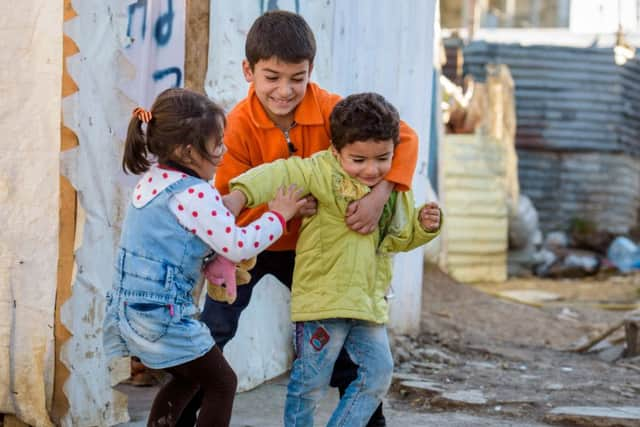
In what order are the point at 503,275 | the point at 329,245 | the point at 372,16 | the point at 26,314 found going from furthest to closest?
the point at 503,275
the point at 372,16
the point at 26,314
the point at 329,245

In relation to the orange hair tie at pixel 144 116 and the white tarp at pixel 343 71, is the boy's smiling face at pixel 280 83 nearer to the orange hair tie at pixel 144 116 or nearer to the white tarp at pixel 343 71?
the orange hair tie at pixel 144 116

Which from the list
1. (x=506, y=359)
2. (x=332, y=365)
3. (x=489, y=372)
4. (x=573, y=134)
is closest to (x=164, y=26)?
(x=332, y=365)

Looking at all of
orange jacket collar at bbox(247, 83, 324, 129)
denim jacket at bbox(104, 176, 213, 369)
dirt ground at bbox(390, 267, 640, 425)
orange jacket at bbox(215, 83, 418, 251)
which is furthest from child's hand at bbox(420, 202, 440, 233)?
dirt ground at bbox(390, 267, 640, 425)

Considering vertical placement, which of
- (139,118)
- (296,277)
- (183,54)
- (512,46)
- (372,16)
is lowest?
(296,277)

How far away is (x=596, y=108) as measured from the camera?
1648 cm

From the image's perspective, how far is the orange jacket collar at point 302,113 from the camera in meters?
3.67

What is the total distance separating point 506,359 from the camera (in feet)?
21.8

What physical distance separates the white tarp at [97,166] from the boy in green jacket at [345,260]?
3.13 feet

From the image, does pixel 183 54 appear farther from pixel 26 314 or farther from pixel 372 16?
pixel 372 16

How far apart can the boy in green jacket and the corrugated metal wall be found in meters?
13.1

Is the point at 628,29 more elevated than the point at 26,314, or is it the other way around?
the point at 628,29

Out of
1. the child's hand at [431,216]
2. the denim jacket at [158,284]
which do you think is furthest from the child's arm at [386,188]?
the denim jacket at [158,284]

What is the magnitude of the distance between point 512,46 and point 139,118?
14.1 metres

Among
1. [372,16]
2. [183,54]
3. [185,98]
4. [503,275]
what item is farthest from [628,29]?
[185,98]
